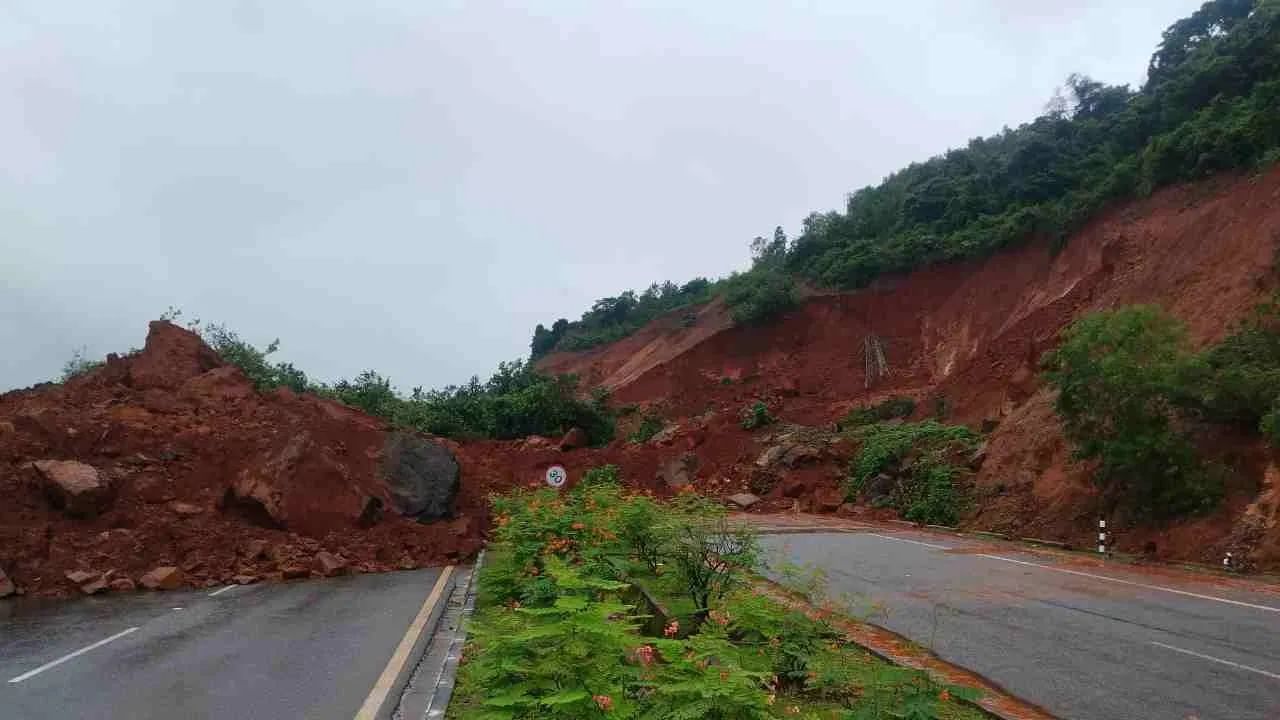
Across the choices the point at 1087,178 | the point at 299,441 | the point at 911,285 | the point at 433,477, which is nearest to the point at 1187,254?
the point at 1087,178

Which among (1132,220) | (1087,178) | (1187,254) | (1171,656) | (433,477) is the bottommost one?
(1171,656)

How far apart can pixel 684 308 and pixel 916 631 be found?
215 ft

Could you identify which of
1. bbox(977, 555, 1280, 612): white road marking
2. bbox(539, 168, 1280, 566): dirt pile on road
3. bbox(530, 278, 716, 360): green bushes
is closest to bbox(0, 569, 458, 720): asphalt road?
bbox(977, 555, 1280, 612): white road marking

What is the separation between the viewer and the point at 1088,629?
991cm

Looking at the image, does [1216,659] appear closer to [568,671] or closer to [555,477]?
[568,671]

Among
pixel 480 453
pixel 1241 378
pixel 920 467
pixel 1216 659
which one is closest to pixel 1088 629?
pixel 1216 659

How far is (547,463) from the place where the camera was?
35.4m

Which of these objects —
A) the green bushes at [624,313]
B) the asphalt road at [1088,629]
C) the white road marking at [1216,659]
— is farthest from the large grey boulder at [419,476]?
the green bushes at [624,313]

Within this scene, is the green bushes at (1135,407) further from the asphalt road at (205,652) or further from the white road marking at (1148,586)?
the asphalt road at (205,652)

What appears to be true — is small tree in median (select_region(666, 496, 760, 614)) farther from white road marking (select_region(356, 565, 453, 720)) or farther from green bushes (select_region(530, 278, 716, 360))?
green bushes (select_region(530, 278, 716, 360))

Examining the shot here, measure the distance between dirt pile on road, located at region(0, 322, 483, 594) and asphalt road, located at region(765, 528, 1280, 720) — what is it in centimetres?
892

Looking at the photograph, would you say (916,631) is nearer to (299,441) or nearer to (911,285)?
(299,441)

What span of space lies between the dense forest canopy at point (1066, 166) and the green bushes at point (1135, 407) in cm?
1498

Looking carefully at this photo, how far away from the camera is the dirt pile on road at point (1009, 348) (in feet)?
73.7
